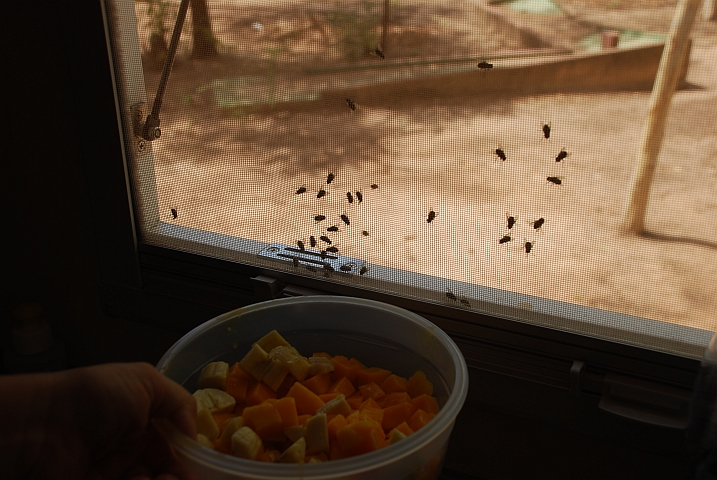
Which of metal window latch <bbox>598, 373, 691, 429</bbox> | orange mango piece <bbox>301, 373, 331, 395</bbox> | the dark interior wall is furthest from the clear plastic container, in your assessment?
the dark interior wall

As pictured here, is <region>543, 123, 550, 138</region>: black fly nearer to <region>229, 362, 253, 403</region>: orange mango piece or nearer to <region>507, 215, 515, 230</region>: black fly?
<region>507, 215, 515, 230</region>: black fly

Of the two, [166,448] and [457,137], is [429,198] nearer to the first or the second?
[457,137]

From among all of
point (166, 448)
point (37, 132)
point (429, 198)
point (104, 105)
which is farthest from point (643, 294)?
point (37, 132)

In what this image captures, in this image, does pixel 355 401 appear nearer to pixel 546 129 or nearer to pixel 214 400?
pixel 214 400

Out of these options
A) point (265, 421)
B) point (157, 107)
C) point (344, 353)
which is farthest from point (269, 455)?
point (157, 107)

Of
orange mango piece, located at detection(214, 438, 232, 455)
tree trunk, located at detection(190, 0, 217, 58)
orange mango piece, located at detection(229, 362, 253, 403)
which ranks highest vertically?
tree trunk, located at detection(190, 0, 217, 58)
